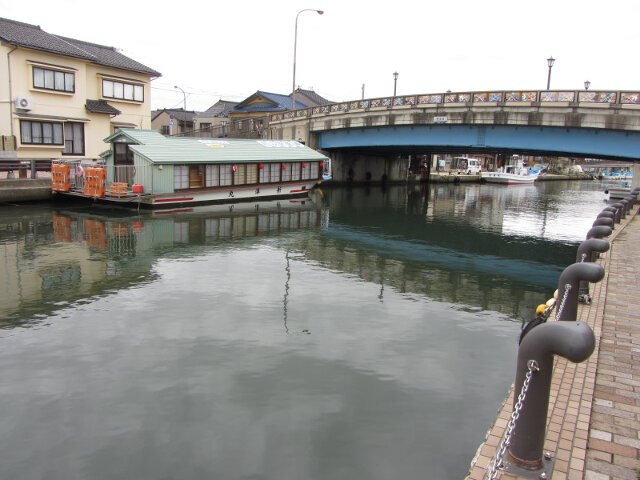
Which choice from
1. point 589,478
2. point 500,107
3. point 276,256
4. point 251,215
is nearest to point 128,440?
point 589,478

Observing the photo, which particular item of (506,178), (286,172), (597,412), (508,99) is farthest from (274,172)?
(506,178)

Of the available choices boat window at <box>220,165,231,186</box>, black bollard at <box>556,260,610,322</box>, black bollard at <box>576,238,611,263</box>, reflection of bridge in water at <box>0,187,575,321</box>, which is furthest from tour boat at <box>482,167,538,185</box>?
black bollard at <box>556,260,610,322</box>

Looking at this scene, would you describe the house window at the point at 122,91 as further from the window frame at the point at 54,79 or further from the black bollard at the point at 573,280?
the black bollard at the point at 573,280

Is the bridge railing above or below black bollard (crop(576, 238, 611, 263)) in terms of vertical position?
above

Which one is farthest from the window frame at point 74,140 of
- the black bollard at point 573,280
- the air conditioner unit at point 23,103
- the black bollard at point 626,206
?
the black bollard at point 573,280

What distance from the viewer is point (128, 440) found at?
7.47 meters

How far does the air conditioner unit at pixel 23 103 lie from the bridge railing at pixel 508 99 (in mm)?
25208

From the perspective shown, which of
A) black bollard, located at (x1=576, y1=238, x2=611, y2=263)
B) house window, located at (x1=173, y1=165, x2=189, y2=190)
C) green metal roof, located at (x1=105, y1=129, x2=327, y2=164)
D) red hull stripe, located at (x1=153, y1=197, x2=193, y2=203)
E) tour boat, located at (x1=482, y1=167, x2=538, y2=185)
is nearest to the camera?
black bollard, located at (x1=576, y1=238, x2=611, y2=263)

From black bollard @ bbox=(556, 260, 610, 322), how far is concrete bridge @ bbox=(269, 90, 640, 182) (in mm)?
24066

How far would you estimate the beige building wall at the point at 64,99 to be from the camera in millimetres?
36312

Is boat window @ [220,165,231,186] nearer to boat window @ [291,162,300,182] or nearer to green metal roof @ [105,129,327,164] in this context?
green metal roof @ [105,129,327,164]

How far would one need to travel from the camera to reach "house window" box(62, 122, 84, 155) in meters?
40.2

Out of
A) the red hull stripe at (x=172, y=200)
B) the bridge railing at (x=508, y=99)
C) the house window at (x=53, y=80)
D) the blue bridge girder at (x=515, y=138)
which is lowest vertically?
the red hull stripe at (x=172, y=200)

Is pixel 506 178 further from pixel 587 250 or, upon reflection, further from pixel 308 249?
pixel 587 250
